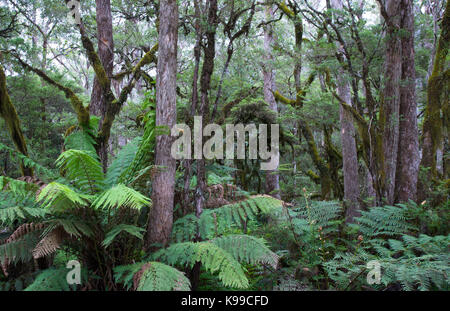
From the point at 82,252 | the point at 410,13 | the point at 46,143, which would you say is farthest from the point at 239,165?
the point at 46,143

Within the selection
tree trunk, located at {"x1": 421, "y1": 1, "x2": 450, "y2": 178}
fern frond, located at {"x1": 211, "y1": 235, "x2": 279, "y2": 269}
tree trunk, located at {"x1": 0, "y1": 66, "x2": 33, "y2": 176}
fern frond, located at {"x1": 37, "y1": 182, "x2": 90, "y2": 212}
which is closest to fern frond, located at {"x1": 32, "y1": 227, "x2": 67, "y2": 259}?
fern frond, located at {"x1": 37, "y1": 182, "x2": 90, "y2": 212}

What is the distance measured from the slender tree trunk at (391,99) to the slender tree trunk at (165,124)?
114 inches

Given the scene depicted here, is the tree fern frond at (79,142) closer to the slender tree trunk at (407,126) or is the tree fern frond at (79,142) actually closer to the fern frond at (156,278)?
the fern frond at (156,278)

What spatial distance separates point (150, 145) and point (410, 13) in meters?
4.21

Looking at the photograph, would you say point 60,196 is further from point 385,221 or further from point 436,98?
point 436,98

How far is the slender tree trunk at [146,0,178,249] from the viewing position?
277cm

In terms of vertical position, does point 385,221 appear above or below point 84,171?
below

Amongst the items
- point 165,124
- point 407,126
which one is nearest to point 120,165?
point 165,124

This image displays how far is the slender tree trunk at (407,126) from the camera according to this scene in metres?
4.19

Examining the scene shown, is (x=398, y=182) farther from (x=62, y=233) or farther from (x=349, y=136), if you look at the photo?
(x=62, y=233)

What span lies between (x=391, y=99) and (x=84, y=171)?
4.00m

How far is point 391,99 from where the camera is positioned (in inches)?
164

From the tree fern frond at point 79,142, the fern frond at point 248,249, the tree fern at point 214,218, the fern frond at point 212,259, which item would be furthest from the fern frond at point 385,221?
the tree fern frond at point 79,142

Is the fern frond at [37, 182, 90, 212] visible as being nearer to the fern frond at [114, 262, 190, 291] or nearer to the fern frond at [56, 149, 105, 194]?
the fern frond at [56, 149, 105, 194]
